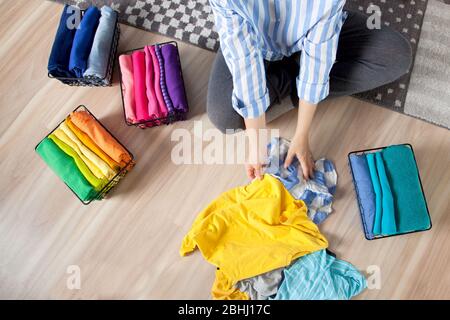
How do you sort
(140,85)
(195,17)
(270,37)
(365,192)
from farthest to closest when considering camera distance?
(195,17)
(140,85)
(365,192)
(270,37)

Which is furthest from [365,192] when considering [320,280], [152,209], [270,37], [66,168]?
[66,168]

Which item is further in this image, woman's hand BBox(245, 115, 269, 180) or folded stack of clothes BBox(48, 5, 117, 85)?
folded stack of clothes BBox(48, 5, 117, 85)

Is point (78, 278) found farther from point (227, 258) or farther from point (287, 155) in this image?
point (287, 155)

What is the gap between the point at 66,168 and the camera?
1.02 meters

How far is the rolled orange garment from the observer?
3.37ft

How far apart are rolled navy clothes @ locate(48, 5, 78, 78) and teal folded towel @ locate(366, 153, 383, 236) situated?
872mm

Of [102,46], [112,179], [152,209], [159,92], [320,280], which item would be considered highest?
[102,46]

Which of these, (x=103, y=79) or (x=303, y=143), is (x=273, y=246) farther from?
(x=103, y=79)

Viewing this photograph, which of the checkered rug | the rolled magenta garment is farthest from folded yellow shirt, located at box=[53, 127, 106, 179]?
the checkered rug

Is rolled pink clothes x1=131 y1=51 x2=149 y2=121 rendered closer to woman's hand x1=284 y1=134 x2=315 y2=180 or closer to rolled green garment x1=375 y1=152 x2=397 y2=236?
woman's hand x1=284 y1=134 x2=315 y2=180

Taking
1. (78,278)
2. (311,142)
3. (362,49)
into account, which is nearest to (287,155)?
(311,142)

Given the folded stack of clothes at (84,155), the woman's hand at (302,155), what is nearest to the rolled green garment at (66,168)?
the folded stack of clothes at (84,155)

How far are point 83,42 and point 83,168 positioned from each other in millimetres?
372
